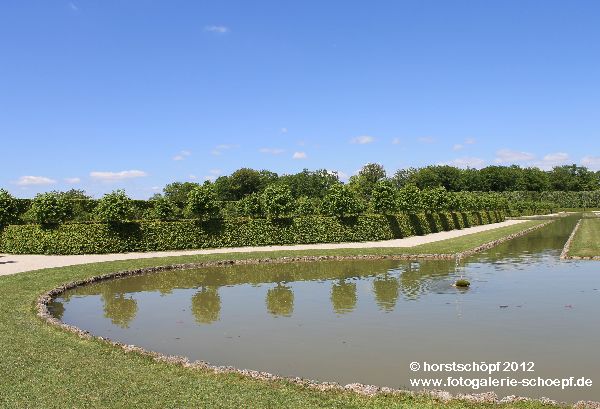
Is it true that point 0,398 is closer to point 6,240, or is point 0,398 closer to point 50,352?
point 50,352

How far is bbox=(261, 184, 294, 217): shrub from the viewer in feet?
116

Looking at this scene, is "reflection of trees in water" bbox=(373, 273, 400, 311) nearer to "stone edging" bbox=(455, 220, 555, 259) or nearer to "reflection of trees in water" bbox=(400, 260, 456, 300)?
"reflection of trees in water" bbox=(400, 260, 456, 300)

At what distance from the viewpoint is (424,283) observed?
64.8 ft

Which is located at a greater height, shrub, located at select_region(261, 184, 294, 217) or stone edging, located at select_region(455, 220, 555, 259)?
shrub, located at select_region(261, 184, 294, 217)

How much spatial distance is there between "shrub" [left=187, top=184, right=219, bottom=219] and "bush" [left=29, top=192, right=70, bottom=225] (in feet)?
25.5

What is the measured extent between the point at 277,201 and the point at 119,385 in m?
26.7

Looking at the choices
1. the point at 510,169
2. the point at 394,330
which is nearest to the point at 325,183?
the point at 510,169

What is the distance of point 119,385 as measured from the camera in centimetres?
873

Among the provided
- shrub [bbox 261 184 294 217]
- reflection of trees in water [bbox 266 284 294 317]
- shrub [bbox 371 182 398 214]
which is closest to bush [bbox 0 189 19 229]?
shrub [bbox 261 184 294 217]

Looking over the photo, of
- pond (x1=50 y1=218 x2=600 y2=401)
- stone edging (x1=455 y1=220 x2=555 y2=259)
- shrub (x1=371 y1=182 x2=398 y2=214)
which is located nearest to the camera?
pond (x1=50 y1=218 x2=600 y2=401)

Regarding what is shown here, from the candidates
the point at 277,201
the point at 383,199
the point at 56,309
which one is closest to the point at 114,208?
the point at 277,201

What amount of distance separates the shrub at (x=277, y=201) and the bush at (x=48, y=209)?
1292 cm

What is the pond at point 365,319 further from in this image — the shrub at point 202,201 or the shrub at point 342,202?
the shrub at point 342,202

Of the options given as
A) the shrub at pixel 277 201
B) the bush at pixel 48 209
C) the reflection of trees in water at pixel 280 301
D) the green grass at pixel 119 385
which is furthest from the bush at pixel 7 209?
the green grass at pixel 119 385
